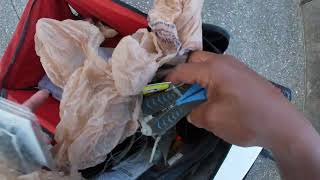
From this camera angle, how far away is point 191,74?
70cm

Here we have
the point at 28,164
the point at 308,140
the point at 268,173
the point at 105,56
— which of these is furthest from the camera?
the point at 268,173

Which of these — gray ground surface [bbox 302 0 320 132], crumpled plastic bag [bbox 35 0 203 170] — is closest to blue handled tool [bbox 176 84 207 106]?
crumpled plastic bag [bbox 35 0 203 170]

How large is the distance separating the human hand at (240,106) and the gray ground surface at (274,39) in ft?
2.45

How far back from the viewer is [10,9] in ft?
4.56

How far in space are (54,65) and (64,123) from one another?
14 cm

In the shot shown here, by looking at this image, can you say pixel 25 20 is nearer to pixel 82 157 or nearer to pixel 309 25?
pixel 82 157

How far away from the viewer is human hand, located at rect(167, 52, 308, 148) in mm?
594

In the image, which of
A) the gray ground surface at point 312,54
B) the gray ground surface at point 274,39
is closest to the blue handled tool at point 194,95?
the gray ground surface at point 274,39

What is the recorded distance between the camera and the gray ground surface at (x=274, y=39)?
4.68ft

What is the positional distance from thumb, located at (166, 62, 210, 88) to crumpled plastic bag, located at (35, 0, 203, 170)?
0.17ft

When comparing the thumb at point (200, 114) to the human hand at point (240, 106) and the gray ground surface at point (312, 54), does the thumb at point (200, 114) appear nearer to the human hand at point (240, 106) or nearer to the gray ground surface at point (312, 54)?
the human hand at point (240, 106)

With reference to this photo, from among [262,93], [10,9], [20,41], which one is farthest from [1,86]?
[262,93]

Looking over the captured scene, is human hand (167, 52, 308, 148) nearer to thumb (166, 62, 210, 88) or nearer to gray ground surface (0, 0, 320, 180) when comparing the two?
thumb (166, 62, 210, 88)

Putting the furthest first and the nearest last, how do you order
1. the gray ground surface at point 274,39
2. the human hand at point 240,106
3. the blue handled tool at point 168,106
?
the gray ground surface at point 274,39 → the blue handled tool at point 168,106 → the human hand at point 240,106
